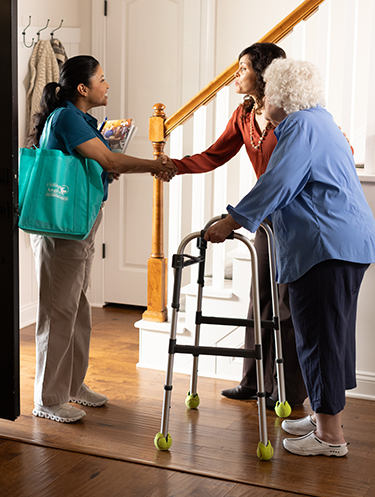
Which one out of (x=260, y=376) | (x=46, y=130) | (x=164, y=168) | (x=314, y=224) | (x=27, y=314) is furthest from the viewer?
(x=27, y=314)

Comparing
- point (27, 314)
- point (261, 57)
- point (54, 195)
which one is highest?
point (261, 57)

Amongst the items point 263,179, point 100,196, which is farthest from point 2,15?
point 263,179

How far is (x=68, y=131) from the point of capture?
2.26 metres

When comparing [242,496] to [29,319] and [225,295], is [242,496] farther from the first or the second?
[29,319]

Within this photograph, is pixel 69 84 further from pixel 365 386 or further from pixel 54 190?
pixel 365 386

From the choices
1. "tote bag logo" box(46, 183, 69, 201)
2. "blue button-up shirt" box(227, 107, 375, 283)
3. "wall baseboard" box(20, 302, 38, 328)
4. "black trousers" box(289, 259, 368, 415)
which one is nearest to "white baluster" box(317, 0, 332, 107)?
"blue button-up shirt" box(227, 107, 375, 283)

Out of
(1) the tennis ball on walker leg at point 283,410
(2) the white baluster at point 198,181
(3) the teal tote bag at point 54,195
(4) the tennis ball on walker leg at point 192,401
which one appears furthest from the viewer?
(2) the white baluster at point 198,181

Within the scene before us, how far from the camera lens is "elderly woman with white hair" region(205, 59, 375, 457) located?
6.30ft

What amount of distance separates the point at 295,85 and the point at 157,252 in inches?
53.4

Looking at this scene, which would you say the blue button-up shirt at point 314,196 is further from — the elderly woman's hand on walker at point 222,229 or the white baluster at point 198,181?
the white baluster at point 198,181

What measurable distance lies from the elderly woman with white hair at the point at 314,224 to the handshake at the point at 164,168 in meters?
0.68

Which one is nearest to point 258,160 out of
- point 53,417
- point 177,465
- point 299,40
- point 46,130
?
point 299,40

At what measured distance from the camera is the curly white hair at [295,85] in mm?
1991

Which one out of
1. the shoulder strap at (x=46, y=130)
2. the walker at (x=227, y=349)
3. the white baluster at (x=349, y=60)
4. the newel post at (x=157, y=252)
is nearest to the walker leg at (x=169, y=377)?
the walker at (x=227, y=349)
